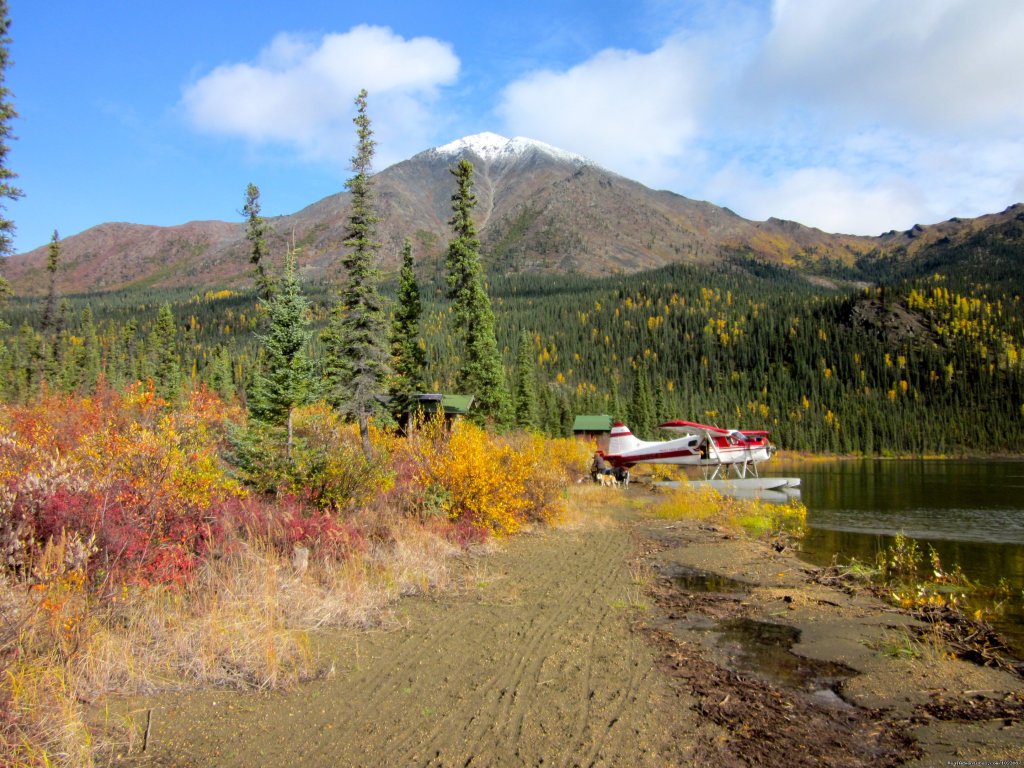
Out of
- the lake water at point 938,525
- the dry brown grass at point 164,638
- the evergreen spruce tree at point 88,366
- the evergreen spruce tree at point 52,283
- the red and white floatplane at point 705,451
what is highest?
the evergreen spruce tree at point 52,283

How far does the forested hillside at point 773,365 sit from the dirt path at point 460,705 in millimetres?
62095

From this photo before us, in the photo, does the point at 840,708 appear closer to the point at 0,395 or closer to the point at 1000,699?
the point at 1000,699

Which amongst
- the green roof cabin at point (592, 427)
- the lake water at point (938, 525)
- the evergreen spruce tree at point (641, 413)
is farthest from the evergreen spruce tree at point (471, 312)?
the evergreen spruce tree at point (641, 413)

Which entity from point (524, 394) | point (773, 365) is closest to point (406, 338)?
point (524, 394)

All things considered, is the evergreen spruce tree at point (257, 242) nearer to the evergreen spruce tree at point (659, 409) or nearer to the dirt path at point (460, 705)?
the dirt path at point (460, 705)

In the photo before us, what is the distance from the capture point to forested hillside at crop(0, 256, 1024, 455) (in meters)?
89.5

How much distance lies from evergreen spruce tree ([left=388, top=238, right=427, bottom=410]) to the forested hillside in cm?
3738

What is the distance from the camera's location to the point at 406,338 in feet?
113

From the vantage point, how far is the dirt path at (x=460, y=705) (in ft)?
17.1

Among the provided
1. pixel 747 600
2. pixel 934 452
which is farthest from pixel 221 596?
pixel 934 452

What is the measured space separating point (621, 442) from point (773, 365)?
146890mm

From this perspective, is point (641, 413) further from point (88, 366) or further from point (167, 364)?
point (88, 366)

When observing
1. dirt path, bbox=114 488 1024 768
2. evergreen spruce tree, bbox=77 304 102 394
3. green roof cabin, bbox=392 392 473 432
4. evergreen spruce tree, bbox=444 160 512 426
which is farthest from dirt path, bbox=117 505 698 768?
evergreen spruce tree, bbox=77 304 102 394

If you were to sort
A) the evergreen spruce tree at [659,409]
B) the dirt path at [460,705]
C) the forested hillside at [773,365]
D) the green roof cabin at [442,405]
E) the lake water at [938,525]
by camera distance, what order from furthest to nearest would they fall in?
the forested hillside at [773,365] → the evergreen spruce tree at [659,409] → the green roof cabin at [442,405] → the lake water at [938,525] → the dirt path at [460,705]
